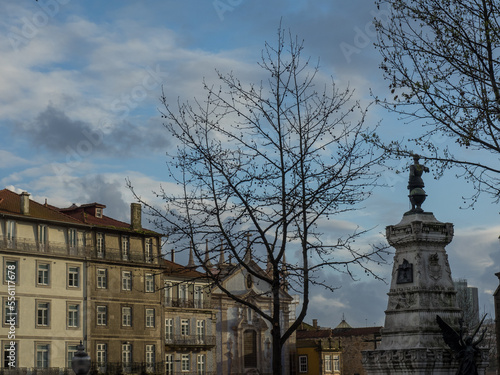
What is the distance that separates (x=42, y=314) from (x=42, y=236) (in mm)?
4874

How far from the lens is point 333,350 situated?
78.4 meters

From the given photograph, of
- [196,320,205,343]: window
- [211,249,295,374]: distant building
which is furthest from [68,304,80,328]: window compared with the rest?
[211,249,295,374]: distant building

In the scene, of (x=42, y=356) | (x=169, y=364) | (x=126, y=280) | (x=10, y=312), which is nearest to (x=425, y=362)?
(x=10, y=312)

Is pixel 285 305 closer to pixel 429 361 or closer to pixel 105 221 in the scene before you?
pixel 105 221

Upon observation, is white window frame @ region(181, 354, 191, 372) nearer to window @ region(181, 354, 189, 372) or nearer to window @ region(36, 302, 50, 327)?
window @ region(181, 354, 189, 372)

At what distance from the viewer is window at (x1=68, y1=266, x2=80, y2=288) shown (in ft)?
189

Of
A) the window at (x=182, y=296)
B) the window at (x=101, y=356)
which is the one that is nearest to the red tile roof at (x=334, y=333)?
the window at (x=182, y=296)

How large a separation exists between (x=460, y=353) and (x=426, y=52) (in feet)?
32.3

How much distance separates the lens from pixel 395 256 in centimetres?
2766

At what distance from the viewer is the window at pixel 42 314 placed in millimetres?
55250

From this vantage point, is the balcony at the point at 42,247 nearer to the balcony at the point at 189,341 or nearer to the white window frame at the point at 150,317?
the white window frame at the point at 150,317

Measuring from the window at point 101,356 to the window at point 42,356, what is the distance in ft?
11.7

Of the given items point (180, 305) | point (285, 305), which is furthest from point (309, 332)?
point (180, 305)

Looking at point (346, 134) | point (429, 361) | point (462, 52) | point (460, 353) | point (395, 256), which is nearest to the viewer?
point (462, 52)
